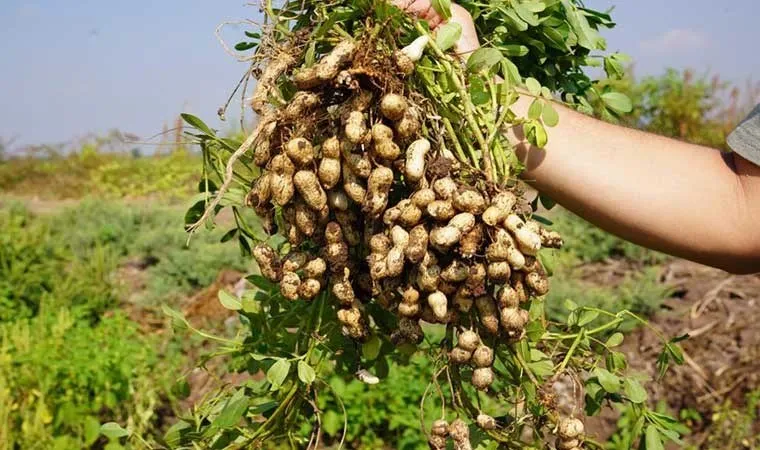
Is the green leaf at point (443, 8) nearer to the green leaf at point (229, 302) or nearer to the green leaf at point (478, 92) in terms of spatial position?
the green leaf at point (478, 92)

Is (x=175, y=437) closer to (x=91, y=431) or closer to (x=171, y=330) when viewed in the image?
(x=91, y=431)

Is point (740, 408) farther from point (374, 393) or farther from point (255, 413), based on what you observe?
point (255, 413)

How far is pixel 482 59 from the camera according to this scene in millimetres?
1269

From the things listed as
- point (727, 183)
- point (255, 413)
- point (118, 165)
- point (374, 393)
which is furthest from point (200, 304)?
point (118, 165)

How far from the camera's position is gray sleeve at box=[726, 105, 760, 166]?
5.20 feet

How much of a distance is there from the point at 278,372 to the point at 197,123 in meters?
0.46

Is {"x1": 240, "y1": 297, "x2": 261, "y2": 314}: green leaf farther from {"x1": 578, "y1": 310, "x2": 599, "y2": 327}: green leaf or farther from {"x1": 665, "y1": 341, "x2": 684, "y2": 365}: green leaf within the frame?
{"x1": 665, "y1": 341, "x2": 684, "y2": 365}: green leaf

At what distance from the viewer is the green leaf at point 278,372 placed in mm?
1392

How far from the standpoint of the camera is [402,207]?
46.7 inches

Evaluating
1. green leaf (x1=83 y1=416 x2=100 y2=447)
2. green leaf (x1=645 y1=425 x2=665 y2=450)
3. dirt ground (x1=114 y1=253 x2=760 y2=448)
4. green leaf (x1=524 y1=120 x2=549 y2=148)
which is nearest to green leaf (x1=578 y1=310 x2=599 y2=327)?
green leaf (x1=645 y1=425 x2=665 y2=450)

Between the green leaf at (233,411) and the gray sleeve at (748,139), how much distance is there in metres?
1.09

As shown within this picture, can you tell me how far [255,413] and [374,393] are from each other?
2227 mm

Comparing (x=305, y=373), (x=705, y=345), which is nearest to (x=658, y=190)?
(x=305, y=373)

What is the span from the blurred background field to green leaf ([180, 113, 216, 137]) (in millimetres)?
265
